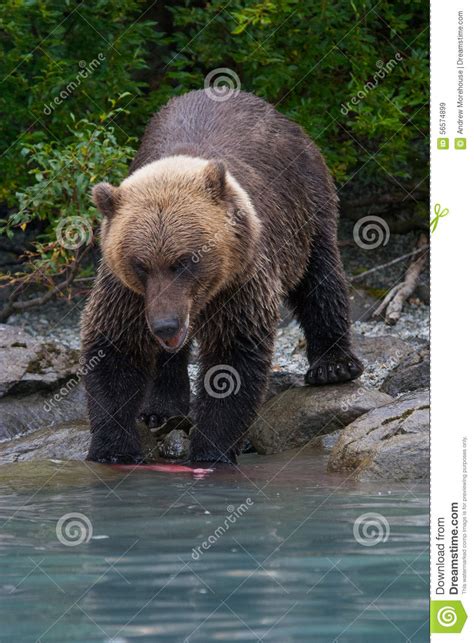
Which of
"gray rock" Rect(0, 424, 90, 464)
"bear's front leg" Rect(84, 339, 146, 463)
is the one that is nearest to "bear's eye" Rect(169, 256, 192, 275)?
"bear's front leg" Rect(84, 339, 146, 463)

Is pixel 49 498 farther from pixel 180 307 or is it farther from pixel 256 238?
pixel 256 238

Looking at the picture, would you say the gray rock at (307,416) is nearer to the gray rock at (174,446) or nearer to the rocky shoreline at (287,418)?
the rocky shoreline at (287,418)

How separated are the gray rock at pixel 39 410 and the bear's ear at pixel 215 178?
2.49 m

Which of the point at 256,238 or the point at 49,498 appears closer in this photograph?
the point at 49,498

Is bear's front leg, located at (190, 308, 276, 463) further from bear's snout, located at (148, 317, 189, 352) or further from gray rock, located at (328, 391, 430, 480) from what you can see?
bear's snout, located at (148, 317, 189, 352)

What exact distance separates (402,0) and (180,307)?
618 centimetres

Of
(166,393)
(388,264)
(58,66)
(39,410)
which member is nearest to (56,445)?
(39,410)

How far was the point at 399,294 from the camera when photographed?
37.7 ft

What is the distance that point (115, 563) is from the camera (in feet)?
14.8

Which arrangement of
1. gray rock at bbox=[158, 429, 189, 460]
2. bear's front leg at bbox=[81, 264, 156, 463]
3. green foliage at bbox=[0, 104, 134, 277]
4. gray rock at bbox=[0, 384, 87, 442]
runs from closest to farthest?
bear's front leg at bbox=[81, 264, 156, 463] → gray rock at bbox=[158, 429, 189, 460] → gray rock at bbox=[0, 384, 87, 442] → green foliage at bbox=[0, 104, 134, 277]

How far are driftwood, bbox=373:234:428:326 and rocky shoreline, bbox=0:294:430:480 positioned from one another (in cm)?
163

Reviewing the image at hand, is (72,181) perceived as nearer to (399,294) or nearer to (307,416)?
(307,416)

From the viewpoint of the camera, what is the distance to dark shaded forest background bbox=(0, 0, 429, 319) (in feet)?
31.0
